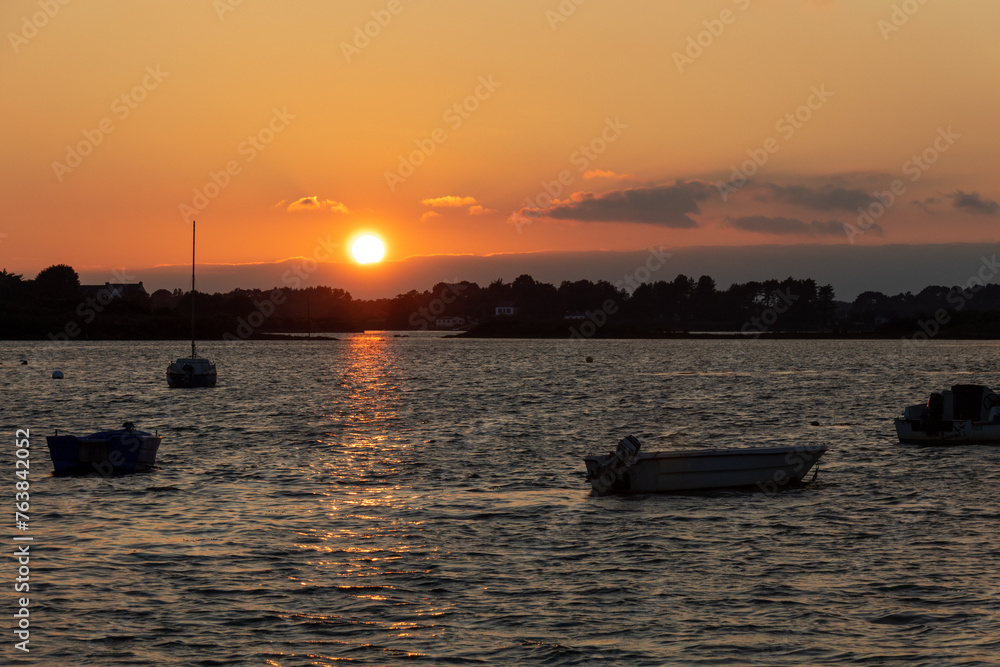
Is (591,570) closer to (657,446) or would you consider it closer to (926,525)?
(926,525)

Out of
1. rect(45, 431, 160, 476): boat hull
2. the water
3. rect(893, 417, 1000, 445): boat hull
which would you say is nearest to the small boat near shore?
the water

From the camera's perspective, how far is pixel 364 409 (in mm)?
78188

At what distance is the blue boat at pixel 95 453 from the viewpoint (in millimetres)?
37156

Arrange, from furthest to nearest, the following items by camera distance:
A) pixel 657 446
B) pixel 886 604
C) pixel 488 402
Result: pixel 488 402, pixel 657 446, pixel 886 604

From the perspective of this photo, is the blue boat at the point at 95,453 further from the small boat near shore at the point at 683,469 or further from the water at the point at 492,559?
the small boat near shore at the point at 683,469

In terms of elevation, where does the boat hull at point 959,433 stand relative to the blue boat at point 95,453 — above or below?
below

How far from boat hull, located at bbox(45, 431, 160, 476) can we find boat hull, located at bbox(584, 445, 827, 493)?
710 inches

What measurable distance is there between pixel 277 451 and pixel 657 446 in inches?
778

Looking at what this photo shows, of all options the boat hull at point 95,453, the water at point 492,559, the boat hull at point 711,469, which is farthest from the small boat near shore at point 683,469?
the boat hull at point 95,453

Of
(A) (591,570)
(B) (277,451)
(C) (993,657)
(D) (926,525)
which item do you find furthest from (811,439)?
(C) (993,657)

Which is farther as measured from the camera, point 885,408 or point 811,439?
point 885,408

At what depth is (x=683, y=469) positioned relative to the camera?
33.4m

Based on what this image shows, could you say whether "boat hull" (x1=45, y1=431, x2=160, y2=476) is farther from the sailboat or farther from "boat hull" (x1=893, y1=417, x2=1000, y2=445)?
the sailboat

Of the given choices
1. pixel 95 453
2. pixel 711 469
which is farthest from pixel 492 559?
pixel 95 453
